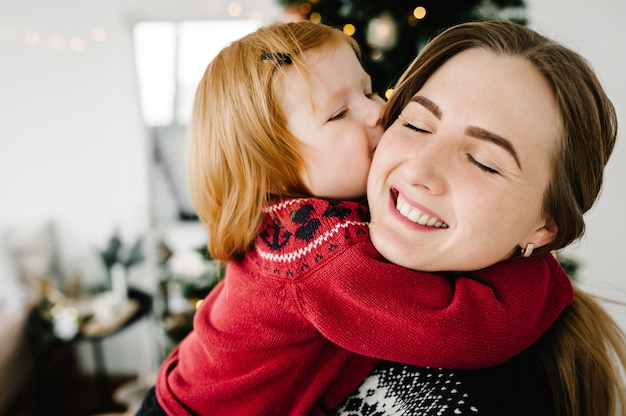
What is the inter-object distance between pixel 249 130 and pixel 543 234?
2.10ft

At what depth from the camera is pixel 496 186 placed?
781 mm

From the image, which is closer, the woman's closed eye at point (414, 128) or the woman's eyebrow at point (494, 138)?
the woman's eyebrow at point (494, 138)

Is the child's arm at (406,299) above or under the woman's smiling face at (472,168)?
under

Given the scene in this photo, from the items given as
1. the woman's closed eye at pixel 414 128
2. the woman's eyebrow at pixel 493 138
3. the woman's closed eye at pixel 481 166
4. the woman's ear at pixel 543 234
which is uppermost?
the woman's eyebrow at pixel 493 138

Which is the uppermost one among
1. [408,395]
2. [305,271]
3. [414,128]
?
[414,128]

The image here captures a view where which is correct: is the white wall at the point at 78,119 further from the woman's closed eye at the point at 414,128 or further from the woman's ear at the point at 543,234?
the woman's ear at the point at 543,234

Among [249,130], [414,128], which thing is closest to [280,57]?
[249,130]

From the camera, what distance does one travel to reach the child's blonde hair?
1.00m

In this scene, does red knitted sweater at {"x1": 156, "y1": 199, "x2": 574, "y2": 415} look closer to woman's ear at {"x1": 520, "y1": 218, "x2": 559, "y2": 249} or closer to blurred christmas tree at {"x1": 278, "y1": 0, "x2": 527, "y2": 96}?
woman's ear at {"x1": 520, "y1": 218, "x2": 559, "y2": 249}

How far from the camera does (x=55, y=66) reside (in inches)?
120

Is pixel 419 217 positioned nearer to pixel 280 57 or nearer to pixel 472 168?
pixel 472 168

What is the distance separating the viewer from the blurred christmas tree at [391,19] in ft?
5.63

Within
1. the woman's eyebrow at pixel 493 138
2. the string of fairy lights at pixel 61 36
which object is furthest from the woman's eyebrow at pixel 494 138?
the string of fairy lights at pixel 61 36

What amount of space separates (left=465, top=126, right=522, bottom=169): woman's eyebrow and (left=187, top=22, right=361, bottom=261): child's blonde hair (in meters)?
0.39
